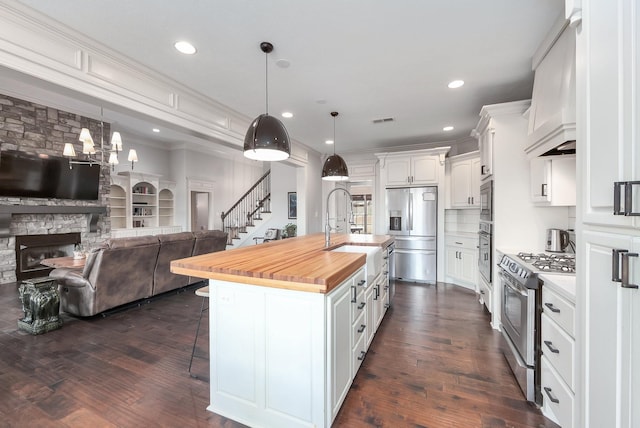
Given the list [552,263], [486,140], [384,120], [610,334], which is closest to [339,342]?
[610,334]

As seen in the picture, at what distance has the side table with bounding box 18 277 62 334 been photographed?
2854mm

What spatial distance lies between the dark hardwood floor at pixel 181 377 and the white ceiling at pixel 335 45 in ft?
9.15

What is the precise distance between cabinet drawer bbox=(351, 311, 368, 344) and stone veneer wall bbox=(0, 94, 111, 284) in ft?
20.4

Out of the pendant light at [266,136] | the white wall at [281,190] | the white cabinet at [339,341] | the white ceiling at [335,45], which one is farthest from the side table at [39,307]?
the white wall at [281,190]

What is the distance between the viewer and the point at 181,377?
7.04 ft

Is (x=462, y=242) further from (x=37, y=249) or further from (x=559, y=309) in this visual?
(x=37, y=249)

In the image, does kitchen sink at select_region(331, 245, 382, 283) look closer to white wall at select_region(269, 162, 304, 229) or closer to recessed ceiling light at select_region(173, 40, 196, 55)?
recessed ceiling light at select_region(173, 40, 196, 55)

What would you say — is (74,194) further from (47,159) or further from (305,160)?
(305,160)

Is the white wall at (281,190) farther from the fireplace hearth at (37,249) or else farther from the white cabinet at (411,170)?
the fireplace hearth at (37,249)

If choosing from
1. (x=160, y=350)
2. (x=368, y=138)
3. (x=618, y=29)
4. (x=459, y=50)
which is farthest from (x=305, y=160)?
(x=618, y=29)

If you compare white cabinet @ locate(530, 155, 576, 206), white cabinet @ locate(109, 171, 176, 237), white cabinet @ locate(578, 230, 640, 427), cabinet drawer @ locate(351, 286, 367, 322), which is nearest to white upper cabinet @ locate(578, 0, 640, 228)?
white cabinet @ locate(578, 230, 640, 427)

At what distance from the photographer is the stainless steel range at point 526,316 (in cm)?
189

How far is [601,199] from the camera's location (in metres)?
1.02

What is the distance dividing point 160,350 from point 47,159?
489 cm
